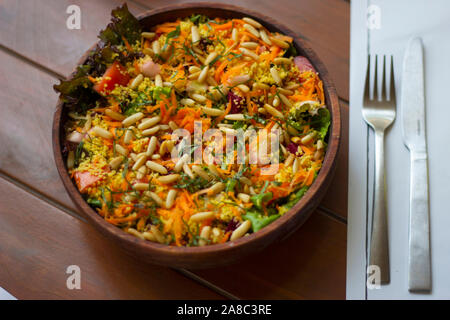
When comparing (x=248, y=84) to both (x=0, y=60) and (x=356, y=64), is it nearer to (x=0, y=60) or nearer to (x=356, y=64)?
(x=356, y=64)

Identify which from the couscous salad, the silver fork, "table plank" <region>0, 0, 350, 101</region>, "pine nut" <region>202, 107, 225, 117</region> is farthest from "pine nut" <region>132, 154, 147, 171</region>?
the silver fork

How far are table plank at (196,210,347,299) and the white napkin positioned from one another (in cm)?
4

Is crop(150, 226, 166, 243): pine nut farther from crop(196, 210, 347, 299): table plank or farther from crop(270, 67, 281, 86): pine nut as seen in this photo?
crop(270, 67, 281, 86): pine nut

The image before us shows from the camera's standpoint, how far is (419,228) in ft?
4.07

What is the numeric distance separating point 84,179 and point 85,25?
2.35 ft

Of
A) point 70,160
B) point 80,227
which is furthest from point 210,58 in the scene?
point 80,227

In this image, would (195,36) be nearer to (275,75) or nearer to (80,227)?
(275,75)

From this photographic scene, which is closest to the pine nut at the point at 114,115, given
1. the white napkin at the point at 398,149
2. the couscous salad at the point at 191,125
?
the couscous salad at the point at 191,125

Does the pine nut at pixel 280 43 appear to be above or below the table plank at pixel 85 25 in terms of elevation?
below

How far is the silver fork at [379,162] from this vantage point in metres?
1.22

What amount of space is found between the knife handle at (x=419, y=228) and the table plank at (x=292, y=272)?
0.19 meters

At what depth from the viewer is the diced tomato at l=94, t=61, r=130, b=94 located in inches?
49.2

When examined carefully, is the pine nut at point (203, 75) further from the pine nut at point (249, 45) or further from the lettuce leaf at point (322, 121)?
the lettuce leaf at point (322, 121)

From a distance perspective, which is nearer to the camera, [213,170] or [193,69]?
[213,170]
